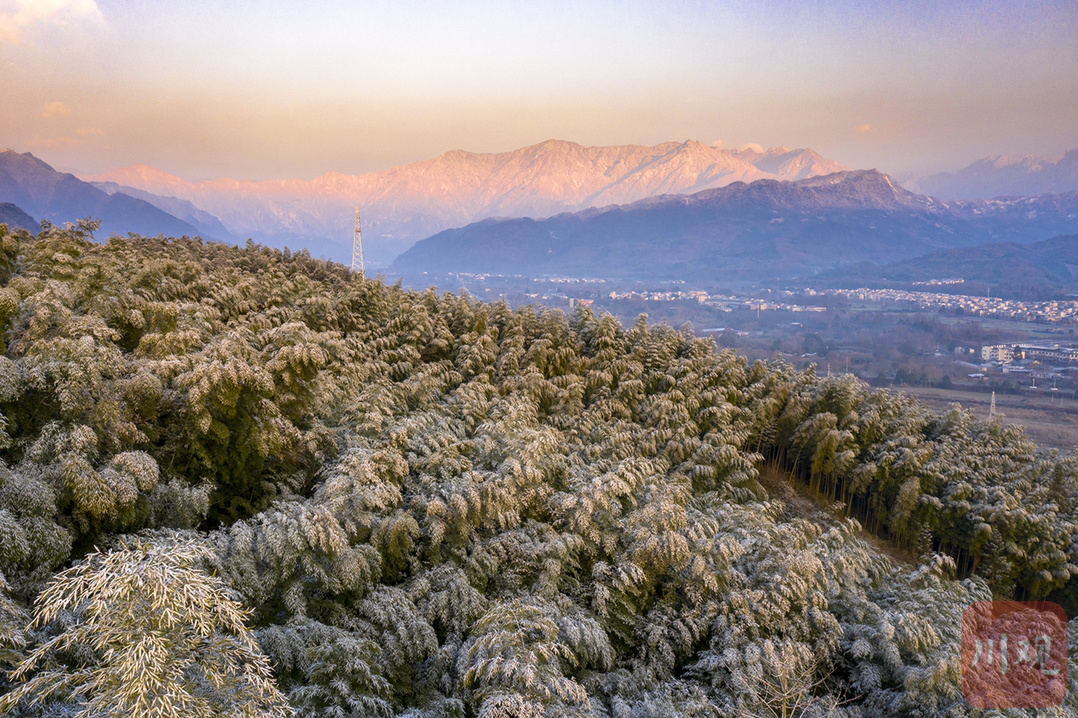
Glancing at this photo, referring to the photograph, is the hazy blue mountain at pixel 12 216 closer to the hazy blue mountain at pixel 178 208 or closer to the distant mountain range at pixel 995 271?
the hazy blue mountain at pixel 178 208

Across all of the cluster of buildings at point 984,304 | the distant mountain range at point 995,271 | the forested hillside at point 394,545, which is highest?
the distant mountain range at point 995,271

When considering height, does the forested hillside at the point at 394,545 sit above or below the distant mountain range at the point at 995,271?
below

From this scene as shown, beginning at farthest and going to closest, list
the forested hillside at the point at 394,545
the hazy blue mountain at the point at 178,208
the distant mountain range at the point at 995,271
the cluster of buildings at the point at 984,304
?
the hazy blue mountain at the point at 178,208 < the distant mountain range at the point at 995,271 < the cluster of buildings at the point at 984,304 < the forested hillside at the point at 394,545

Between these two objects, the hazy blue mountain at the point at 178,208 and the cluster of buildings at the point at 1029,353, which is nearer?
the cluster of buildings at the point at 1029,353

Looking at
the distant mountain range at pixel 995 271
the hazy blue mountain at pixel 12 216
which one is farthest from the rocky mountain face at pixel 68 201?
the distant mountain range at pixel 995 271

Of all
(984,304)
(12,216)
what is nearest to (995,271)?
(984,304)

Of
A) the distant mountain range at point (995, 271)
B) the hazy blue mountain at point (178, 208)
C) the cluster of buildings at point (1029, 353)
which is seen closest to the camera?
the cluster of buildings at point (1029, 353)
